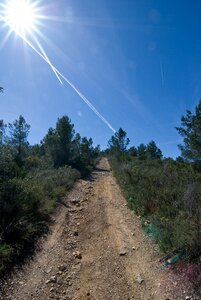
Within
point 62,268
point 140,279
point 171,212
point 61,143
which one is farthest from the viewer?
point 61,143

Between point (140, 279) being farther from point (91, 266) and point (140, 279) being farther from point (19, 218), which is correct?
point (19, 218)

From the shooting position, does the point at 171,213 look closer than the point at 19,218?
No

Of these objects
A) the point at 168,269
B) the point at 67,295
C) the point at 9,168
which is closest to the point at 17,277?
the point at 67,295

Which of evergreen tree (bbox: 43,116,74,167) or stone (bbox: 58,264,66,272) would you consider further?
evergreen tree (bbox: 43,116,74,167)

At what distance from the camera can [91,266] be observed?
3.80m

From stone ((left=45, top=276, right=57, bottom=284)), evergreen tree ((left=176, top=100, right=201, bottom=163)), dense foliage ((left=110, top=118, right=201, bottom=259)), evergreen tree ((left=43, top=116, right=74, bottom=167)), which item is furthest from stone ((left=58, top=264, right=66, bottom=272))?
evergreen tree ((left=43, top=116, right=74, bottom=167))

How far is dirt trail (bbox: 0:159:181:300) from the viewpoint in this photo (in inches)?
120

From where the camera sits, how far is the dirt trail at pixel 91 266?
3.05 m

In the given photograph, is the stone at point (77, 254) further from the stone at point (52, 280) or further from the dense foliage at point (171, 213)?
the dense foliage at point (171, 213)

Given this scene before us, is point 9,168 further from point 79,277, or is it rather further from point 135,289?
point 135,289

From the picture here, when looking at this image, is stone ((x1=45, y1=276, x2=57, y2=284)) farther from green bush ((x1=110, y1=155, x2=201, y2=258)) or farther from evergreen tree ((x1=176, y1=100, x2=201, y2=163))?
evergreen tree ((x1=176, y1=100, x2=201, y2=163))

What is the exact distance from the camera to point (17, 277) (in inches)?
135

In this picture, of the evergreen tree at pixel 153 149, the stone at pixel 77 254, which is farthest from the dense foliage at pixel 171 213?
the evergreen tree at pixel 153 149

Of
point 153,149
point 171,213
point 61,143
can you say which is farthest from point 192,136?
point 153,149
